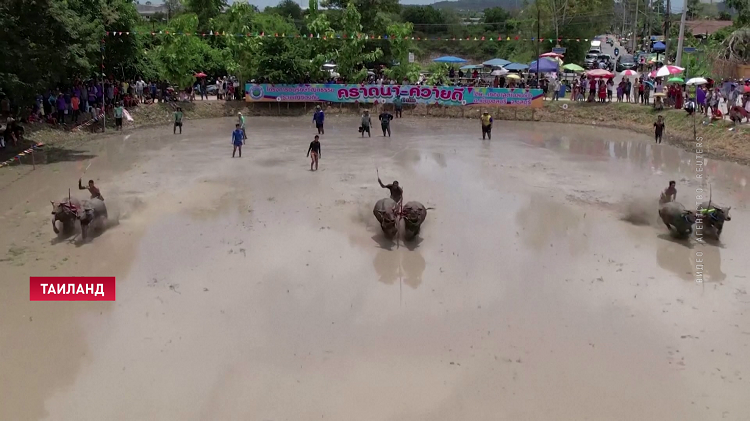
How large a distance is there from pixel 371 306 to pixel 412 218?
2.88 m

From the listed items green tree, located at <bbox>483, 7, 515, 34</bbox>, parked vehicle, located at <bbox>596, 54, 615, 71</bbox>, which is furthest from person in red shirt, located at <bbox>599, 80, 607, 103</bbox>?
green tree, located at <bbox>483, 7, 515, 34</bbox>

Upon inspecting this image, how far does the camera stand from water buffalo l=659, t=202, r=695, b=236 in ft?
41.9

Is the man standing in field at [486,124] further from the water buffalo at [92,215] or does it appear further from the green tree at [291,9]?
the green tree at [291,9]

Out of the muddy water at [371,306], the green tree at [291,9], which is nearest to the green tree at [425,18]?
the green tree at [291,9]

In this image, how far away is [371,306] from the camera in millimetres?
10227

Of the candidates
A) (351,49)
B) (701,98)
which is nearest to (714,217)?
(701,98)

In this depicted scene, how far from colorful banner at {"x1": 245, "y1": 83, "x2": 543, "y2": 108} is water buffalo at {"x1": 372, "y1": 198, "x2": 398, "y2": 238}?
73.8 ft

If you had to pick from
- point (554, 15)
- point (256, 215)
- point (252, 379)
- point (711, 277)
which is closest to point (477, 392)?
point (252, 379)

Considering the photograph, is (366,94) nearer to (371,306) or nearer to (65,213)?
(65,213)

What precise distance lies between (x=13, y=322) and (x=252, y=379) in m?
3.96

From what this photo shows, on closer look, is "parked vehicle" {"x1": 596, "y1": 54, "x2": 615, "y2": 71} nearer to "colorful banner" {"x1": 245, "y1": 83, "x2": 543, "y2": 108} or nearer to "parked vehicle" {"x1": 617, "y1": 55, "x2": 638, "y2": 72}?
"parked vehicle" {"x1": 617, "y1": 55, "x2": 638, "y2": 72}

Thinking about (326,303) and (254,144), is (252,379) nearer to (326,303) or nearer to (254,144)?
(326,303)

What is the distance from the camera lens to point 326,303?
10273 millimetres
